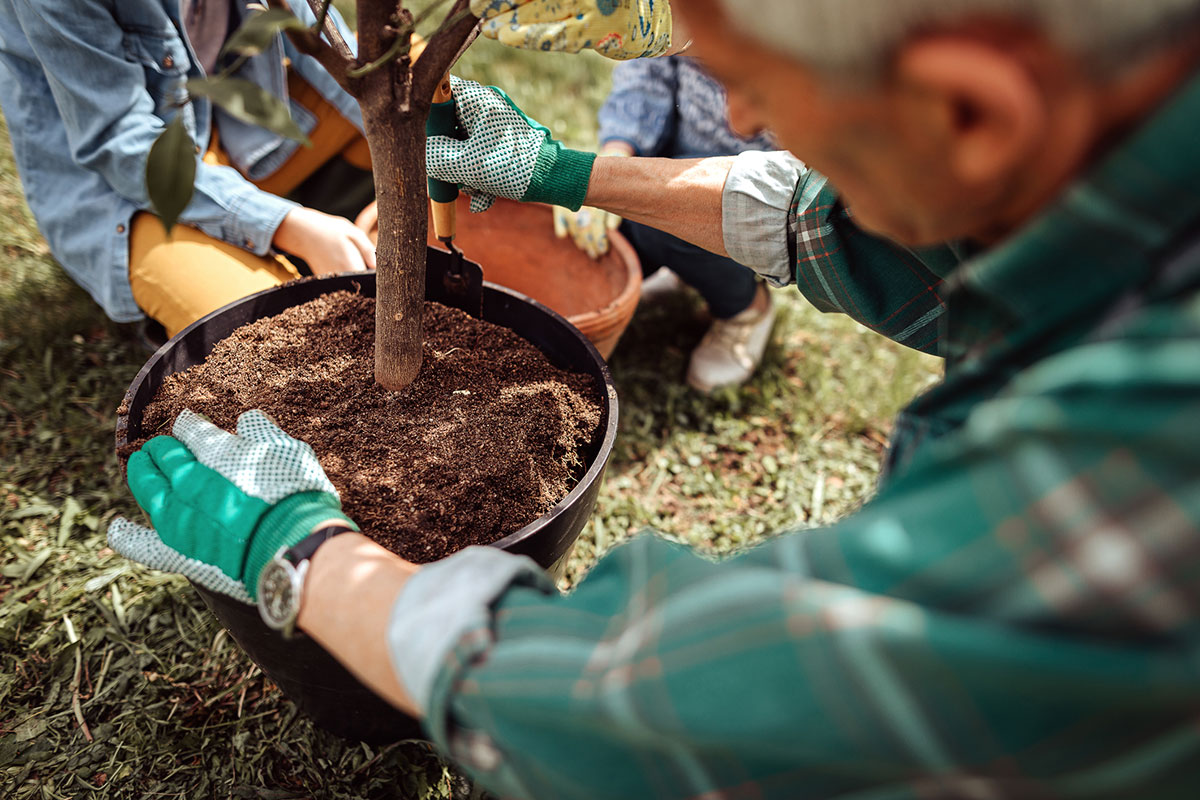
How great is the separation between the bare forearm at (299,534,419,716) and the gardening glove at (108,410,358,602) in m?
0.06

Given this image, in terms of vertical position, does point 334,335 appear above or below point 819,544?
below

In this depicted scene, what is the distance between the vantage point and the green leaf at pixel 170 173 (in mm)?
644

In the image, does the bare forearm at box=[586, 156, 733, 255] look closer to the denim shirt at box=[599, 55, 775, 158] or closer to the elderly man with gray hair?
the elderly man with gray hair

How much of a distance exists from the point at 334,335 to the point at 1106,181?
3.55 ft

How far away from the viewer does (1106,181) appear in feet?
1.71

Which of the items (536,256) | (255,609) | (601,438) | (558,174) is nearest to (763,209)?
(558,174)

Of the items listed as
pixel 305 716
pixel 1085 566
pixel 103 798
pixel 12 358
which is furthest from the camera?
pixel 12 358

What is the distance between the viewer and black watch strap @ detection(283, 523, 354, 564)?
789 mm

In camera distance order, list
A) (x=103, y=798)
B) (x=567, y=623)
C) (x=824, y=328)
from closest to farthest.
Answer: (x=567, y=623) < (x=103, y=798) < (x=824, y=328)

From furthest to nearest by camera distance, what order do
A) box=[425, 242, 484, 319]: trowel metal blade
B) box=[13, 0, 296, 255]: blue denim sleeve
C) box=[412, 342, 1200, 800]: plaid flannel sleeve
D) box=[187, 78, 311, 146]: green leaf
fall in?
box=[13, 0, 296, 255]: blue denim sleeve
box=[425, 242, 484, 319]: trowel metal blade
box=[187, 78, 311, 146]: green leaf
box=[412, 342, 1200, 800]: plaid flannel sleeve

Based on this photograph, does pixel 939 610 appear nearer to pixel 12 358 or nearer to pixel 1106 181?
pixel 1106 181

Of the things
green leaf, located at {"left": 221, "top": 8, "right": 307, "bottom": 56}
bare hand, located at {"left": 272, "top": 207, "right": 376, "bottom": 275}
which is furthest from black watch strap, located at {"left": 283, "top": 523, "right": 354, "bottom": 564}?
bare hand, located at {"left": 272, "top": 207, "right": 376, "bottom": 275}

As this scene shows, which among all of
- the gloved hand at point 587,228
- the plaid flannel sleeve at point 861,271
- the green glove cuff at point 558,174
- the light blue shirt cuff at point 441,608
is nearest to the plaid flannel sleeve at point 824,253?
the plaid flannel sleeve at point 861,271

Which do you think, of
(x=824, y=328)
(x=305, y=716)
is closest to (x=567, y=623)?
(x=305, y=716)
